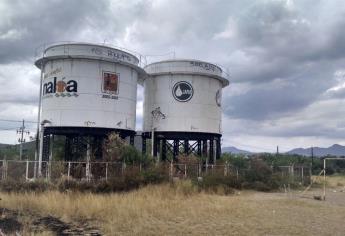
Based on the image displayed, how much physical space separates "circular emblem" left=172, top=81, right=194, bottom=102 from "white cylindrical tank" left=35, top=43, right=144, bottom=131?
236 inches

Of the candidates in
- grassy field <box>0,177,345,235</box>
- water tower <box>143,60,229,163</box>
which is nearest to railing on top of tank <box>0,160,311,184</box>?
water tower <box>143,60,229,163</box>

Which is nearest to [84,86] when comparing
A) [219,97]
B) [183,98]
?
[183,98]

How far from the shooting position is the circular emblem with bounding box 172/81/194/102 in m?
37.8

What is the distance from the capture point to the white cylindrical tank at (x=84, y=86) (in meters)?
31.4

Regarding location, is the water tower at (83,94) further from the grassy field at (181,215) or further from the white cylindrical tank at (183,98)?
the grassy field at (181,215)

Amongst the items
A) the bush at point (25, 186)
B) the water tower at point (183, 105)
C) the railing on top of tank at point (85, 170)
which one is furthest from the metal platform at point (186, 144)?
the bush at point (25, 186)

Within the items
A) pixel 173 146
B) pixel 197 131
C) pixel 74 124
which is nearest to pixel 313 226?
pixel 74 124

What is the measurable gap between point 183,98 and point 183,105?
0.68m

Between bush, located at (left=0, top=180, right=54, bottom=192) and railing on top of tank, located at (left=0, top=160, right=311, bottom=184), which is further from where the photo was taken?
railing on top of tank, located at (left=0, top=160, right=311, bottom=184)

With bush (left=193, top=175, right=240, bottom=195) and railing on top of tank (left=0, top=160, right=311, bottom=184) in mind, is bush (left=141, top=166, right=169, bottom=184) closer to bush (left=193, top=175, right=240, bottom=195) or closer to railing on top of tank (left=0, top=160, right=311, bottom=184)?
railing on top of tank (left=0, top=160, right=311, bottom=184)

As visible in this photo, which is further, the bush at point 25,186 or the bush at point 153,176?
the bush at point 153,176

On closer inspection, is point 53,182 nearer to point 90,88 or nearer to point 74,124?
point 74,124

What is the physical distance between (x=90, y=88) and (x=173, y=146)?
11.5 metres

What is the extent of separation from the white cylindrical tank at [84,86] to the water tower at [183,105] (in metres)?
5.47
